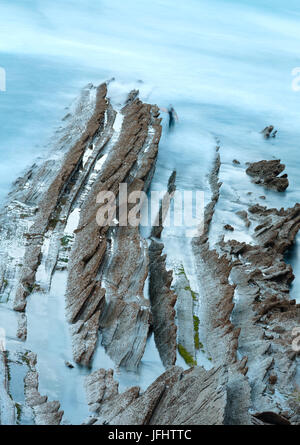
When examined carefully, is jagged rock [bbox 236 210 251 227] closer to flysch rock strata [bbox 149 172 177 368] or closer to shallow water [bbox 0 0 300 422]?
shallow water [bbox 0 0 300 422]

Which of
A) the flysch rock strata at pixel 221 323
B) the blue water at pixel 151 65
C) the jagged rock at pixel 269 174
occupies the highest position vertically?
the blue water at pixel 151 65

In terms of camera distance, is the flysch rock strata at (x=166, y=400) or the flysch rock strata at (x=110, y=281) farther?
the flysch rock strata at (x=110, y=281)

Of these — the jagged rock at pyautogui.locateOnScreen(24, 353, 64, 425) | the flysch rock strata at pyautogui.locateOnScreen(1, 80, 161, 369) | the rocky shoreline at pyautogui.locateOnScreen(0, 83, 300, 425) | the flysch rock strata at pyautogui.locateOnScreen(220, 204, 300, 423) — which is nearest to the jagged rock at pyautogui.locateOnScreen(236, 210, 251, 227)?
the rocky shoreline at pyautogui.locateOnScreen(0, 83, 300, 425)

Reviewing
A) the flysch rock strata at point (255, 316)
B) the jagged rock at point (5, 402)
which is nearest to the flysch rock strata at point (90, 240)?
the jagged rock at point (5, 402)

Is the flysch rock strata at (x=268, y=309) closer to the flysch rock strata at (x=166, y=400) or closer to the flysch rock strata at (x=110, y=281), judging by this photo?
the flysch rock strata at (x=166, y=400)

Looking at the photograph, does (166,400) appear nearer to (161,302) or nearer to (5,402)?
(5,402)

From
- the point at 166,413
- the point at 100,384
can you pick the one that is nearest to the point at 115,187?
the point at 100,384

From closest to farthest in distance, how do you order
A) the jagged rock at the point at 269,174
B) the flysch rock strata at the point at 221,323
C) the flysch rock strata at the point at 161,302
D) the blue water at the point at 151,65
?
Result: the flysch rock strata at the point at 221,323
the flysch rock strata at the point at 161,302
the jagged rock at the point at 269,174
the blue water at the point at 151,65
